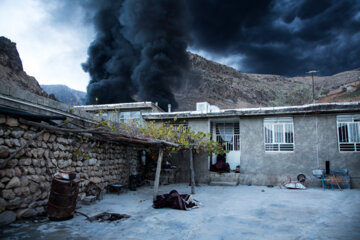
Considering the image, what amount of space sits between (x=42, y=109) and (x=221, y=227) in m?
5.03

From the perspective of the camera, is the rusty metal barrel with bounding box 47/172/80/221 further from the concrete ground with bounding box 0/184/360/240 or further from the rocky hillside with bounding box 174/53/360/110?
the rocky hillside with bounding box 174/53/360/110

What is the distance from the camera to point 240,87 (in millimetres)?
41438

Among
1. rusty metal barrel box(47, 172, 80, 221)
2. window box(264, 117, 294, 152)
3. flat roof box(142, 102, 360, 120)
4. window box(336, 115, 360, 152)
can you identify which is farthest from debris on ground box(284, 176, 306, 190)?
rusty metal barrel box(47, 172, 80, 221)

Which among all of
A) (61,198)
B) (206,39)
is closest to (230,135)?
(61,198)

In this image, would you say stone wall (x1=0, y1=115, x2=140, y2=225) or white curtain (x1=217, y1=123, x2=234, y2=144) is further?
white curtain (x1=217, y1=123, x2=234, y2=144)

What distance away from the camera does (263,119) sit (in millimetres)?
12844

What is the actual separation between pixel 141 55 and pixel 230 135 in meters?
18.2

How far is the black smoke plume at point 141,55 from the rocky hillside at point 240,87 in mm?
6878

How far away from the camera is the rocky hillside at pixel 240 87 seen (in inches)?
1380

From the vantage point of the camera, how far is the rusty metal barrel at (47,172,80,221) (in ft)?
17.7

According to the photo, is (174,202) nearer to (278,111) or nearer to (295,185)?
(295,185)

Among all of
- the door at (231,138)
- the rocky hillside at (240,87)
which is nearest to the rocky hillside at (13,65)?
the rocky hillside at (240,87)

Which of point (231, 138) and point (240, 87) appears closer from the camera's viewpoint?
point (231, 138)

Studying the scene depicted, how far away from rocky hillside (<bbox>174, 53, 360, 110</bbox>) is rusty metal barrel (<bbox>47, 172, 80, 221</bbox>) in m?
28.9
